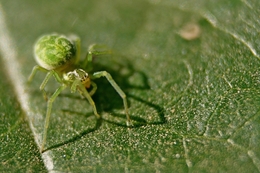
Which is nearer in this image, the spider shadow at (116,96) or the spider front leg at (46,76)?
the spider shadow at (116,96)

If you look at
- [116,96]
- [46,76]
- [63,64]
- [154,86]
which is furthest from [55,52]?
[154,86]

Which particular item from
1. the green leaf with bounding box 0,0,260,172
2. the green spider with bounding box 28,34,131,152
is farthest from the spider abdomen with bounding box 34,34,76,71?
the green leaf with bounding box 0,0,260,172

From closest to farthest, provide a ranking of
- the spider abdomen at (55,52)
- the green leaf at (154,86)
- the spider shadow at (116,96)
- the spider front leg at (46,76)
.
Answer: the green leaf at (154,86) → the spider shadow at (116,96) → the spider front leg at (46,76) → the spider abdomen at (55,52)

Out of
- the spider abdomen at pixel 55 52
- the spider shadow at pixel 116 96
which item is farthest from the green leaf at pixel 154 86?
the spider abdomen at pixel 55 52

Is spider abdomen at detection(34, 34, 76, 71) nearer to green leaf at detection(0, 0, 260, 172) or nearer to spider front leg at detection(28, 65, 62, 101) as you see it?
spider front leg at detection(28, 65, 62, 101)

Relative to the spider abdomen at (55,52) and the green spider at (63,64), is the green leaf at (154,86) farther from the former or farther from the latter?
the spider abdomen at (55,52)

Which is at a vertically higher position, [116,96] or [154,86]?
[154,86]

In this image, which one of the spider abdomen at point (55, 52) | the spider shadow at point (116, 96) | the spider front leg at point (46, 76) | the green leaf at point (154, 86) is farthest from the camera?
the spider abdomen at point (55, 52)

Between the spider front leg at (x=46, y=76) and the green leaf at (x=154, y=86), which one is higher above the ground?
the green leaf at (x=154, y=86)

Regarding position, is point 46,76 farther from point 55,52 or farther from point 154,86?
point 154,86
